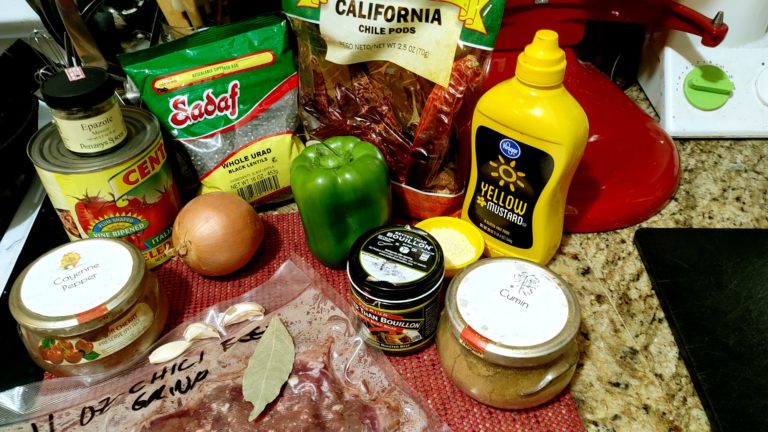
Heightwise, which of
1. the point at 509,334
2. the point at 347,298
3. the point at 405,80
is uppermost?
the point at 405,80

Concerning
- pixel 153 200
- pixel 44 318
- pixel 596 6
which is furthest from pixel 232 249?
pixel 596 6

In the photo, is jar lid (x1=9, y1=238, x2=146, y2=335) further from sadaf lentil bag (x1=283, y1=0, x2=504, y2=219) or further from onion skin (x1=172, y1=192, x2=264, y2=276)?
sadaf lentil bag (x1=283, y1=0, x2=504, y2=219)

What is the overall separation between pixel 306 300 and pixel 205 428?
0.68 feet

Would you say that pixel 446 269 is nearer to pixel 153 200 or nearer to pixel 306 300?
pixel 306 300

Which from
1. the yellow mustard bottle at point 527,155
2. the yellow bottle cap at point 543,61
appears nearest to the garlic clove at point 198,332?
the yellow mustard bottle at point 527,155

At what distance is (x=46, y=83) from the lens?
0.69m

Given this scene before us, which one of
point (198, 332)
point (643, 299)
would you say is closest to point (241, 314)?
point (198, 332)

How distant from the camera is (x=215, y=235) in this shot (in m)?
0.78

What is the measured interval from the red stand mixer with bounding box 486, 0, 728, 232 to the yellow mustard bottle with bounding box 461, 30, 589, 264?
0.10 meters

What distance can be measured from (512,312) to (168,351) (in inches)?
16.8

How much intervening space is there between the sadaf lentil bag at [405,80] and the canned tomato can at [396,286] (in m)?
Answer: 0.16

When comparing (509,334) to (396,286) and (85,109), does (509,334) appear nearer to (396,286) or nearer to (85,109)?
(396,286)

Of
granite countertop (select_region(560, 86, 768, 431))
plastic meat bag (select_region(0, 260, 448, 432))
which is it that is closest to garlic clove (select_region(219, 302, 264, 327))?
plastic meat bag (select_region(0, 260, 448, 432))

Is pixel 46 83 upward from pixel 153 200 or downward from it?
upward
